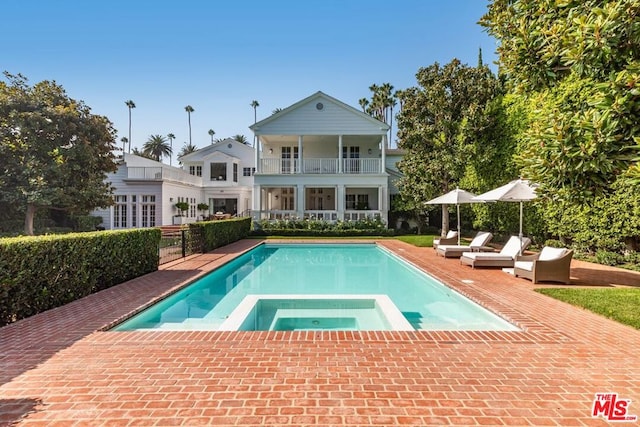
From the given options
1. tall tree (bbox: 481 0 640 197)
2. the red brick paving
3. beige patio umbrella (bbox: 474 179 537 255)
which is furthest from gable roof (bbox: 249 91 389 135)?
the red brick paving

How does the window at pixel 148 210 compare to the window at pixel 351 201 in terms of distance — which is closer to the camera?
the window at pixel 148 210

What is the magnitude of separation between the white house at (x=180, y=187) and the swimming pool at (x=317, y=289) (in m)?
12.0

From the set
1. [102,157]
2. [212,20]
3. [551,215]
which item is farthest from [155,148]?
[551,215]

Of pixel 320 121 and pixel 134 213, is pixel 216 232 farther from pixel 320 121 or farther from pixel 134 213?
pixel 134 213

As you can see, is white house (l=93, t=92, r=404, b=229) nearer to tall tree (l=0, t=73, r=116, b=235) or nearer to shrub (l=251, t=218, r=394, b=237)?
shrub (l=251, t=218, r=394, b=237)

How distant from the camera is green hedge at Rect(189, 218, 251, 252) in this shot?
1295 centimetres

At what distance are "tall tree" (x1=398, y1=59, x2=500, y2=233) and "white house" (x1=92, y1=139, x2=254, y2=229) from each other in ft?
51.6

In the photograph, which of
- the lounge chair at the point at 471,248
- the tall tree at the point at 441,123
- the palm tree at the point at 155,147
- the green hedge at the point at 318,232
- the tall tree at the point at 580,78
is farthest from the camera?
the palm tree at the point at 155,147

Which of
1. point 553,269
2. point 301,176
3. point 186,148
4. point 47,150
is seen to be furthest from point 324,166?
point 186,148

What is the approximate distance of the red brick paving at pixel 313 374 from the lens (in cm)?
274

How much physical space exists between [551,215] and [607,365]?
1047 cm

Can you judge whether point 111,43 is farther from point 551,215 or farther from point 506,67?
point 551,215

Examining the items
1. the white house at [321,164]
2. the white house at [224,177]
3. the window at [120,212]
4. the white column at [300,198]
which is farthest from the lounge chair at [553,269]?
the window at [120,212]

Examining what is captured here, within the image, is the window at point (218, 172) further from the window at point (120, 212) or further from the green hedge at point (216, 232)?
the green hedge at point (216, 232)
